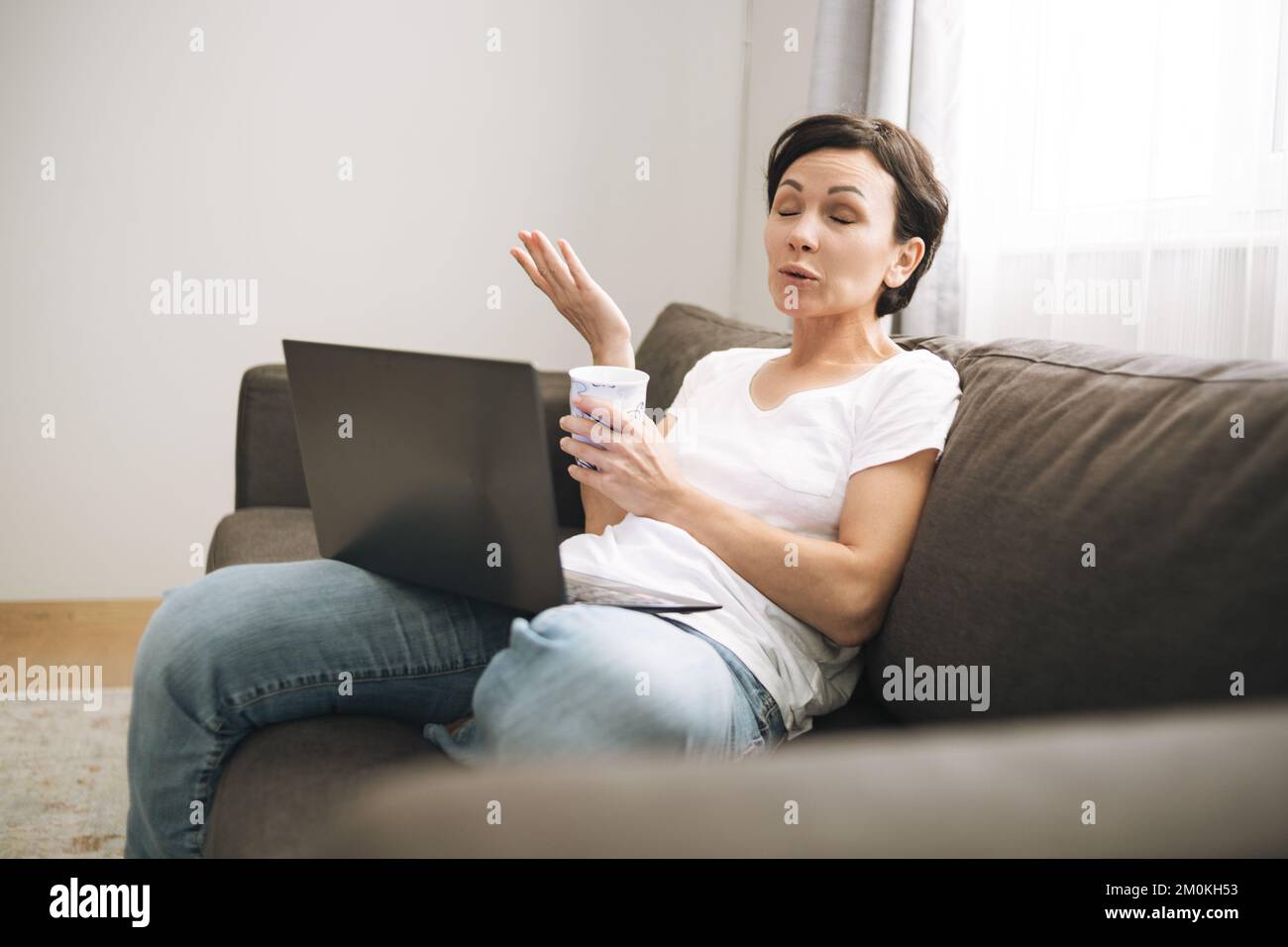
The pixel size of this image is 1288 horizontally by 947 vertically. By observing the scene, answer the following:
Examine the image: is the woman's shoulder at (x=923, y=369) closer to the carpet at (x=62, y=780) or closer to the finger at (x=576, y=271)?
the finger at (x=576, y=271)

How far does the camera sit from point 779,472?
1.21 meters

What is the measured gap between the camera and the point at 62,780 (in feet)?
5.97

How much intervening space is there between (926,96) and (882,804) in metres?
1.67

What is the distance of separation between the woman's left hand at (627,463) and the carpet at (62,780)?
3.25ft

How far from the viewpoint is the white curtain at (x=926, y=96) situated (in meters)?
1.90

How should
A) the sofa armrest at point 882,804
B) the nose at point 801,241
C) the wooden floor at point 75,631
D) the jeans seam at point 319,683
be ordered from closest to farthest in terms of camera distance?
1. the sofa armrest at point 882,804
2. the jeans seam at point 319,683
3. the nose at point 801,241
4. the wooden floor at point 75,631

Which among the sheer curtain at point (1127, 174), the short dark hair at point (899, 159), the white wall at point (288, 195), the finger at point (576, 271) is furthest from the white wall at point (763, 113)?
the finger at point (576, 271)

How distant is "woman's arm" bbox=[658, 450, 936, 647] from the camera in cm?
110

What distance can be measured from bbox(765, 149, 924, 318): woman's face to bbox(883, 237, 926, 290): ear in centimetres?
1
